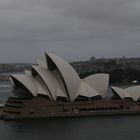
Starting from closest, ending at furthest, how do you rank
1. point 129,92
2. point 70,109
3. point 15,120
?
point 15,120 → point 70,109 → point 129,92

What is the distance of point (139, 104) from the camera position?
53.9 m

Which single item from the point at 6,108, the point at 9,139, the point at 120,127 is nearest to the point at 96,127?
the point at 120,127

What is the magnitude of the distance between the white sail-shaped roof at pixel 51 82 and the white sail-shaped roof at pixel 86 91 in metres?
1.96

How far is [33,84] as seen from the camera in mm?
50656

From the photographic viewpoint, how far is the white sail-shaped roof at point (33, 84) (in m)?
50.4

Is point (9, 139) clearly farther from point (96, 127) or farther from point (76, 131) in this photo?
point (96, 127)

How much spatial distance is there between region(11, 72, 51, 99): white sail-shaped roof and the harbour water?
130 inches

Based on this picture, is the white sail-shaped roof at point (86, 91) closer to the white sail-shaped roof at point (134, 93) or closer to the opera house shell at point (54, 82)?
the opera house shell at point (54, 82)

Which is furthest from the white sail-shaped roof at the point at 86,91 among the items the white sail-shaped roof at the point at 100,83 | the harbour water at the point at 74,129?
the harbour water at the point at 74,129

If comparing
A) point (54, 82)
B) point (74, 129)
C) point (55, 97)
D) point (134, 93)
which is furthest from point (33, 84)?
point (134, 93)

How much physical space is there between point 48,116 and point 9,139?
12.8m

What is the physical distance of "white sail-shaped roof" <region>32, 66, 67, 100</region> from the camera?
50625 millimetres

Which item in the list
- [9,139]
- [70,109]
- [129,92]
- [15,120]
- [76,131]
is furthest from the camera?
[129,92]

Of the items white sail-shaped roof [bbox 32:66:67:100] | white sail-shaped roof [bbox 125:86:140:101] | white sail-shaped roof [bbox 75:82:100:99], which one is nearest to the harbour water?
white sail-shaped roof [bbox 32:66:67:100]
